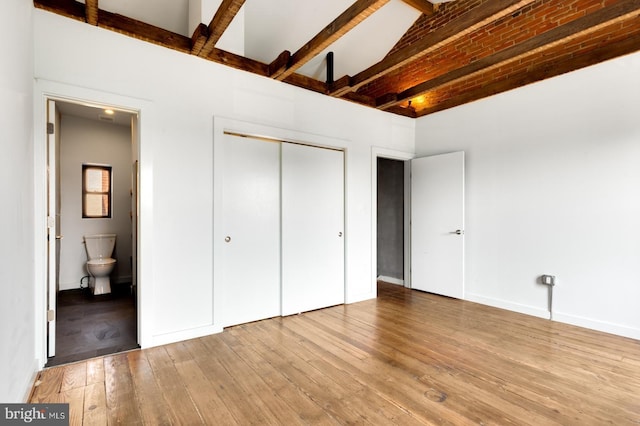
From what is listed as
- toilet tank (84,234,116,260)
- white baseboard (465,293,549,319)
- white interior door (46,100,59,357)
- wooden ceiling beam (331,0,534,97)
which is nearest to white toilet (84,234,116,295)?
toilet tank (84,234,116,260)

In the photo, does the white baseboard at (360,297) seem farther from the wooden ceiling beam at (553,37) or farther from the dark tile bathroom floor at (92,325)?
the wooden ceiling beam at (553,37)

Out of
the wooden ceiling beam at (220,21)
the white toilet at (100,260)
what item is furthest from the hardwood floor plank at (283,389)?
the white toilet at (100,260)

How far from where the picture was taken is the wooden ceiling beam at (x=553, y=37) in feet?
7.88

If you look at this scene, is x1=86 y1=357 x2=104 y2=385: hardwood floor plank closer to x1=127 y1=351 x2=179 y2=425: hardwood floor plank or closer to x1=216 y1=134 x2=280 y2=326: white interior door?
x1=127 y1=351 x2=179 y2=425: hardwood floor plank

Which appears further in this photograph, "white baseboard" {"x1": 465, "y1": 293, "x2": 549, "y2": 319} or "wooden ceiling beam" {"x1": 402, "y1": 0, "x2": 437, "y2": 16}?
"wooden ceiling beam" {"x1": 402, "y1": 0, "x2": 437, "y2": 16}

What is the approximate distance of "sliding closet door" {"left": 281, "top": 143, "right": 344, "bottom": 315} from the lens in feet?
12.0

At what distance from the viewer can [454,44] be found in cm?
433

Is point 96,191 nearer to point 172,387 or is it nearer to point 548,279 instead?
point 172,387

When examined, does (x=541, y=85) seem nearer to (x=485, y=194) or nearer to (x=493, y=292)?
(x=485, y=194)

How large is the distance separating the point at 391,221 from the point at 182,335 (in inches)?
149

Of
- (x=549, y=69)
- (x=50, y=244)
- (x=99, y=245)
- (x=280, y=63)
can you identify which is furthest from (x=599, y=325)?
(x=99, y=245)

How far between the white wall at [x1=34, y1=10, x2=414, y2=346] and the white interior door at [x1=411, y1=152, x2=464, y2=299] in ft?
8.40

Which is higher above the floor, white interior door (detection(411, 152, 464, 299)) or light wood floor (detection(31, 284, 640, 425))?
white interior door (detection(411, 152, 464, 299))

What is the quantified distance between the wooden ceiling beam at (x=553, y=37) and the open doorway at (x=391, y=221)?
5.87 feet
